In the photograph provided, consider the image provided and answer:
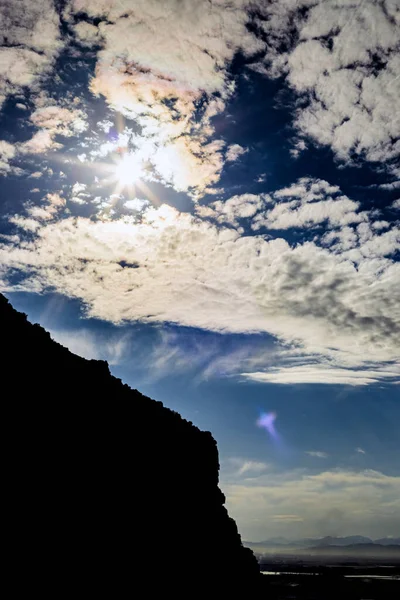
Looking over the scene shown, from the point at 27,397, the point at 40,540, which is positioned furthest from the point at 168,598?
the point at 27,397

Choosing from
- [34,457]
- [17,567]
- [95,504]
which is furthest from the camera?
[95,504]

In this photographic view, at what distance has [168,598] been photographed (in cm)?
2092

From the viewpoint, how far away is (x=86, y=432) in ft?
66.0

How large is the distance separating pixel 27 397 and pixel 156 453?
42.2 ft

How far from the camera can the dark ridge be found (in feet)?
48.3

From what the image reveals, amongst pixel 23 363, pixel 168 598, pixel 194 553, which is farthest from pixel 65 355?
pixel 194 553

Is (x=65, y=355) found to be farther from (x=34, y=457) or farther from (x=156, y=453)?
(x=156, y=453)

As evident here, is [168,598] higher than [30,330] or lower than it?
lower

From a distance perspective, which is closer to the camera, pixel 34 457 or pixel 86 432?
pixel 34 457

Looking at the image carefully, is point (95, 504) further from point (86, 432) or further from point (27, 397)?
point (27, 397)

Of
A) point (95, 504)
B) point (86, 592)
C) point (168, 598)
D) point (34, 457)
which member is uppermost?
point (34, 457)

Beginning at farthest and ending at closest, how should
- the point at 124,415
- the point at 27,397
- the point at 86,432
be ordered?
the point at 124,415
the point at 86,432
the point at 27,397

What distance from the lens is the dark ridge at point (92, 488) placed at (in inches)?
580

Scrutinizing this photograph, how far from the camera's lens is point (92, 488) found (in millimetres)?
18375
